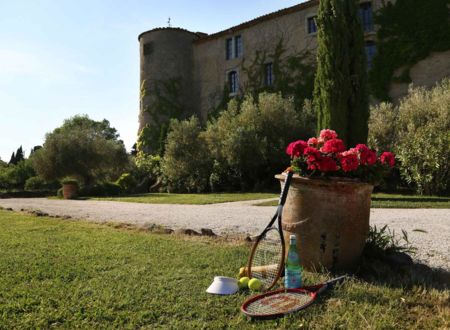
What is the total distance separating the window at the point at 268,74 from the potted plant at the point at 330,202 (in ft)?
86.1

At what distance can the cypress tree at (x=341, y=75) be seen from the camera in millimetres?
11383

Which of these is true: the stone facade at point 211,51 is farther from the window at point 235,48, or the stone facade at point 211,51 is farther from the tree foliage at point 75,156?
the tree foliage at point 75,156

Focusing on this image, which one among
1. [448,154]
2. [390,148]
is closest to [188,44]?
[390,148]

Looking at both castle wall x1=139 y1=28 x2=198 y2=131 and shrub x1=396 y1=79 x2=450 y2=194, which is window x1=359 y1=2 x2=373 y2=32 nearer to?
shrub x1=396 y1=79 x2=450 y2=194

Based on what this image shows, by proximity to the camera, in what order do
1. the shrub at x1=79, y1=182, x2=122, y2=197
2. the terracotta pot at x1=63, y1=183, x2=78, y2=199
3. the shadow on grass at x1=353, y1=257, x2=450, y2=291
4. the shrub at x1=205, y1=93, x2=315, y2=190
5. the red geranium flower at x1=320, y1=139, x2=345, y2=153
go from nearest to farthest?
1. the shadow on grass at x1=353, y1=257, x2=450, y2=291
2. the red geranium flower at x1=320, y1=139, x2=345, y2=153
3. the shrub at x1=205, y1=93, x2=315, y2=190
4. the terracotta pot at x1=63, y1=183, x2=78, y2=199
5. the shrub at x1=79, y1=182, x2=122, y2=197

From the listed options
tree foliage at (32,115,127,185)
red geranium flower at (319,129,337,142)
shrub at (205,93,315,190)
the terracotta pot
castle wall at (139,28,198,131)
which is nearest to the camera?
red geranium flower at (319,129,337,142)

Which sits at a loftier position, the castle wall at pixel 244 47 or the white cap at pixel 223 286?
the castle wall at pixel 244 47

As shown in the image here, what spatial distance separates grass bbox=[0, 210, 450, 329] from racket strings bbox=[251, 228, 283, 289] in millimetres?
285

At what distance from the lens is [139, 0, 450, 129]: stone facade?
27.9 m

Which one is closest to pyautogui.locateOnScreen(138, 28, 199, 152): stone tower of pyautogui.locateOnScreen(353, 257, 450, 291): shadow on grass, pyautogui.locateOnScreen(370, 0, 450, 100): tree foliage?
pyautogui.locateOnScreen(370, 0, 450, 100): tree foliage

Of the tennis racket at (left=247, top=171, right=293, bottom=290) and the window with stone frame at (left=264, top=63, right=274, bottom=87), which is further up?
the window with stone frame at (left=264, top=63, right=274, bottom=87)

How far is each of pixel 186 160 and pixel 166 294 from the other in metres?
21.4

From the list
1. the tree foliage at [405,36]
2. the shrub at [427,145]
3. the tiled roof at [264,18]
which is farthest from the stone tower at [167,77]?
the shrub at [427,145]

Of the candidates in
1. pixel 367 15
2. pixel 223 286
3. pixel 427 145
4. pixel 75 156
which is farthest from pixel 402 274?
pixel 75 156
